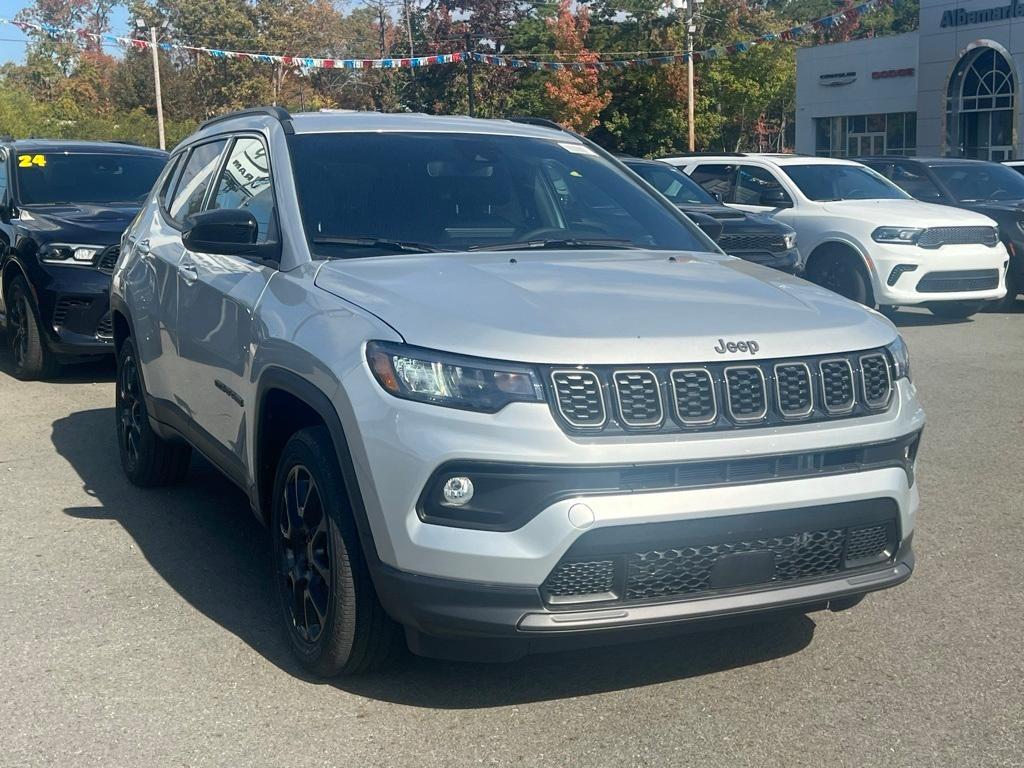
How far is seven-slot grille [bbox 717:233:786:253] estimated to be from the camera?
12133mm

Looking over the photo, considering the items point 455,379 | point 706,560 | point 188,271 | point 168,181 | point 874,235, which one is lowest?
point 706,560

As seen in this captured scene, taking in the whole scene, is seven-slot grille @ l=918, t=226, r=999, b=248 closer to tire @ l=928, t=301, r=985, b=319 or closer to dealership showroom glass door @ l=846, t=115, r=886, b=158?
tire @ l=928, t=301, r=985, b=319

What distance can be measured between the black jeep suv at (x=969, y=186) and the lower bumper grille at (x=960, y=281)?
1411mm

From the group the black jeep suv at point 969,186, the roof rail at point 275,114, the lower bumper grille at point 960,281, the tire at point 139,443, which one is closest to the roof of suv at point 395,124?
the roof rail at point 275,114

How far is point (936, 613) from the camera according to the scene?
4645 millimetres

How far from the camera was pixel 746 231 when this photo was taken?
1228 cm

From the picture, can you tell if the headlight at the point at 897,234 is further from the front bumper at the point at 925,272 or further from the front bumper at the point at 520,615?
the front bumper at the point at 520,615

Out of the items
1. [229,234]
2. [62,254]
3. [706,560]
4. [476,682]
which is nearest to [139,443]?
[229,234]

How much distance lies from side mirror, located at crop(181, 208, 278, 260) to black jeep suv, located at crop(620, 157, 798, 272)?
735cm

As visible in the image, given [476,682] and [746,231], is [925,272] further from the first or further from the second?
[476,682]

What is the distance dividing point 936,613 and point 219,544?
294cm

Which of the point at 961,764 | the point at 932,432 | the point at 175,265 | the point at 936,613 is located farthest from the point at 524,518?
the point at 932,432

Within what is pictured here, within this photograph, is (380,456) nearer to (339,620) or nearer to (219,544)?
(339,620)

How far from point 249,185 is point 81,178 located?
20.8 ft
